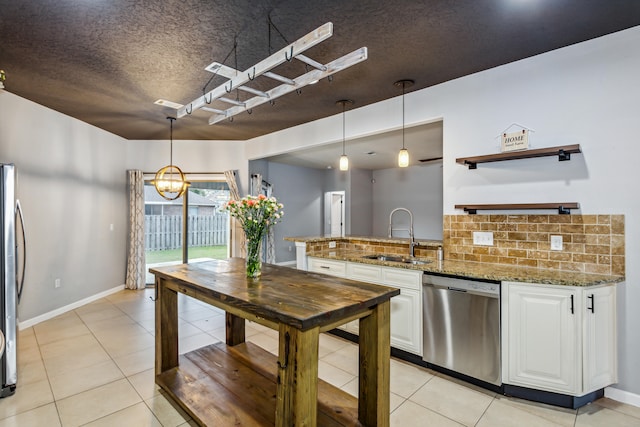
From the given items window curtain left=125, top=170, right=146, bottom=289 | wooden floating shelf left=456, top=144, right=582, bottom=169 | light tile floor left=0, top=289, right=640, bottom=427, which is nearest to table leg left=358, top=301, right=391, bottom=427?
light tile floor left=0, top=289, right=640, bottom=427

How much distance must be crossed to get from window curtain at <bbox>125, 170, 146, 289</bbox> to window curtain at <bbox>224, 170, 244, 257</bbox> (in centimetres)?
153

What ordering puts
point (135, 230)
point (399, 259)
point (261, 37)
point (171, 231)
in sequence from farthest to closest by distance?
point (171, 231), point (135, 230), point (399, 259), point (261, 37)

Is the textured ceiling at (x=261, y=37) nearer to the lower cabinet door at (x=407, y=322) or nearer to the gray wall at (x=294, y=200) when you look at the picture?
the lower cabinet door at (x=407, y=322)

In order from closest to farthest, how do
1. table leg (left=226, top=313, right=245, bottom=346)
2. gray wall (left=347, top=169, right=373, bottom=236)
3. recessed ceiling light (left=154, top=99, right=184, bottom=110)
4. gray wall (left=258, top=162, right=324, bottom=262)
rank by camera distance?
1. table leg (left=226, top=313, right=245, bottom=346)
2. recessed ceiling light (left=154, top=99, right=184, bottom=110)
3. gray wall (left=258, top=162, right=324, bottom=262)
4. gray wall (left=347, top=169, right=373, bottom=236)

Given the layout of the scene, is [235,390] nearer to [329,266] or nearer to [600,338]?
[329,266]

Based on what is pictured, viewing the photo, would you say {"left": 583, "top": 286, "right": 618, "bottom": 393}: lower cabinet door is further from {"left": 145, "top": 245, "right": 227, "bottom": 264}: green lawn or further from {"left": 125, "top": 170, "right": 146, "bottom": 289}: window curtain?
{"left": 125, "top": 170, "right": 146, "bottom": 289}: window curtain

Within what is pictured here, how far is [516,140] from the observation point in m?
2.70

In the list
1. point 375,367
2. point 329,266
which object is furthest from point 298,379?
point 329,266

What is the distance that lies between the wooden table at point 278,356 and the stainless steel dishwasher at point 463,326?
93 centimetres

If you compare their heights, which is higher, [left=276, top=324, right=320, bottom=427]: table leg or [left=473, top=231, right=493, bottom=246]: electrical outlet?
[left=473, top=231, right=493, bottom=246]: electrical outlet

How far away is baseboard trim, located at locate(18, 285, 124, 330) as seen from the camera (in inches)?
149

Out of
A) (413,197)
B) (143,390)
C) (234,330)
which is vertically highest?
(413,197)

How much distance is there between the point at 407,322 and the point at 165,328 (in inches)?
82.8

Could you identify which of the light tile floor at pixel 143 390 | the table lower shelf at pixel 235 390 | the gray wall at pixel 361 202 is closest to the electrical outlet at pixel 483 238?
the light tile floor at pixel 143 390
